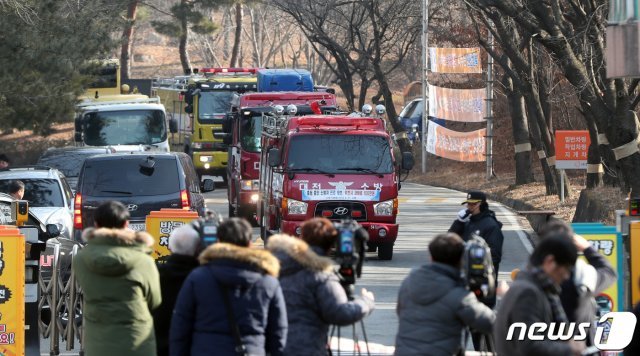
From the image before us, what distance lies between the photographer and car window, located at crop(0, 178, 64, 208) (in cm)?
2117

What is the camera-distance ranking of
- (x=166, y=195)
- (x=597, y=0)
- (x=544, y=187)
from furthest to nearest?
(x=544, y=187), (x=597, y=0), (x=166, y=195)

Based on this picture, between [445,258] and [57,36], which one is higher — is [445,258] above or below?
below

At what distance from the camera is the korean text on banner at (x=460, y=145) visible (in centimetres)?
4259

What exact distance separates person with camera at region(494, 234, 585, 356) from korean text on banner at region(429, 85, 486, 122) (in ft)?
114

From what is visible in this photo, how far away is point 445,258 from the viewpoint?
7805 mm

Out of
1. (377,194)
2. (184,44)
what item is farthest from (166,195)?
(184,44)

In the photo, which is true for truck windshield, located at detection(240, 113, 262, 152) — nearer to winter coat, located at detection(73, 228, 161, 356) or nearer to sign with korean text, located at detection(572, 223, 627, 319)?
sign with korean text, located at detection(572, 223, 627, 319)

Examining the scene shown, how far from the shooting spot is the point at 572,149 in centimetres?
2852

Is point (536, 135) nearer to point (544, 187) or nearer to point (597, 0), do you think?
point (544, 187)

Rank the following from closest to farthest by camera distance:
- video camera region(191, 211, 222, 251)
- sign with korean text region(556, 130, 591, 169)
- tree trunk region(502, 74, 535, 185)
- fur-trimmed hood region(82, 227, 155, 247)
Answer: video camera region(191, 211, 222, 251) < fur-trimmed hood region(82, 227, 155, 247) < sign with korean text region(556, 130, 591, 169) < tree trunk region(502, 74, 535, 185)

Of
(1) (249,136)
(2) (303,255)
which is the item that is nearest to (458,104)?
(1) (249,136)

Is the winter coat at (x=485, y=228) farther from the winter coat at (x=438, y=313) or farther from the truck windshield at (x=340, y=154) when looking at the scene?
the truck windshield at (x=340, y=154)

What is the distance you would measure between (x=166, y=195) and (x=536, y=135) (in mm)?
17554

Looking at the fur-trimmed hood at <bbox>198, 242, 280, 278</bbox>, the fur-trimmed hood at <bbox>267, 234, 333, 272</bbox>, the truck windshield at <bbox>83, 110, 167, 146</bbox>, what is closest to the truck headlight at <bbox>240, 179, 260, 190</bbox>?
the truck windshield at <bbox>83, 110, 167, 146</bbox>
